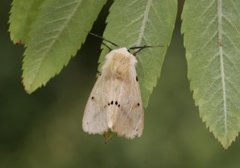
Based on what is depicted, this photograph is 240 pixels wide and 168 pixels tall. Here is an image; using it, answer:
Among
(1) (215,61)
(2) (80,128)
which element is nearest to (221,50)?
(1) (215,61)

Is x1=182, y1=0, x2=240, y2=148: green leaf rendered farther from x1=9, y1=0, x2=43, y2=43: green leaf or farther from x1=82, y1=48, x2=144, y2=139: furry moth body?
x1=9, y1=0, x2=43, y2=43: green leaf

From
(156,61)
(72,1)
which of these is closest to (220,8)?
(156,61)

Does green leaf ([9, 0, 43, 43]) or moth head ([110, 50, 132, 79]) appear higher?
green leaf ([9, 0, 43, 43])

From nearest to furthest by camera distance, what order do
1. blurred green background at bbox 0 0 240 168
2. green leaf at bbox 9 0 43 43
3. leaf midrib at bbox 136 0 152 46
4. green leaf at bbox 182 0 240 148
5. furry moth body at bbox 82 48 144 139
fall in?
green leaf at bbox 182 0 240 148
leaf midrib at bbox 136 0 152 46
green leaf at bbox 9 0 43 43
furry moth body at bbox 82 48 144 139
blurred green background at bbox 0 0 240 168

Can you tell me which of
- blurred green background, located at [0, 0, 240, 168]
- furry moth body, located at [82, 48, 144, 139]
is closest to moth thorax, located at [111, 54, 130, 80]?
furry moth body, located at [82, 48, 144, 139]

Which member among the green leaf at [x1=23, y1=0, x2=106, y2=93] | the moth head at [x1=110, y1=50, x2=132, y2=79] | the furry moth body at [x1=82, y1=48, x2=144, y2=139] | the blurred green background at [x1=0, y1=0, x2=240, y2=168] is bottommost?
the blurred green background at [x1=0, y1=0, x2=240, y2=168]
